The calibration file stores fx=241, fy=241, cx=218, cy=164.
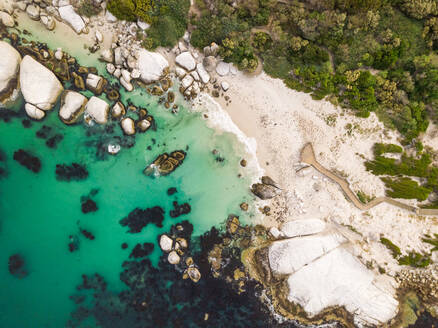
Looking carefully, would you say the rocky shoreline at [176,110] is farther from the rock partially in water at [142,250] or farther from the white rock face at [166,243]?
the rock partially in water at [142,250]

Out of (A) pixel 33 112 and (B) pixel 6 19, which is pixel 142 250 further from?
(B) pixel 6 19

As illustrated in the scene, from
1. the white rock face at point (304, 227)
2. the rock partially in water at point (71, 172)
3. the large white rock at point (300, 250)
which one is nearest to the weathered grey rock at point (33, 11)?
the rock partially in water at point (71, 172)

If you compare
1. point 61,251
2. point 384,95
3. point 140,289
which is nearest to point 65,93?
point 61,251

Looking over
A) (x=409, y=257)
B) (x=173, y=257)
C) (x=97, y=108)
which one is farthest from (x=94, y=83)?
(x=409, y=257)

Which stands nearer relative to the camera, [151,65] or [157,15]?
[157,15]

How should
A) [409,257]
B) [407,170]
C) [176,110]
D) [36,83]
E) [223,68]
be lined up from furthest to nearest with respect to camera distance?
[176,110], [223,68], [409,257], [36,83], [407,170]

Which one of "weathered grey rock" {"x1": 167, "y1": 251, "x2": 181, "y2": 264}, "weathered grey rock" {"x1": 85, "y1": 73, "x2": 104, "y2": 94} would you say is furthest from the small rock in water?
"weathered grey rock" {"x1": 85, "y1": 73, "x2": 104, "y2": 94}
